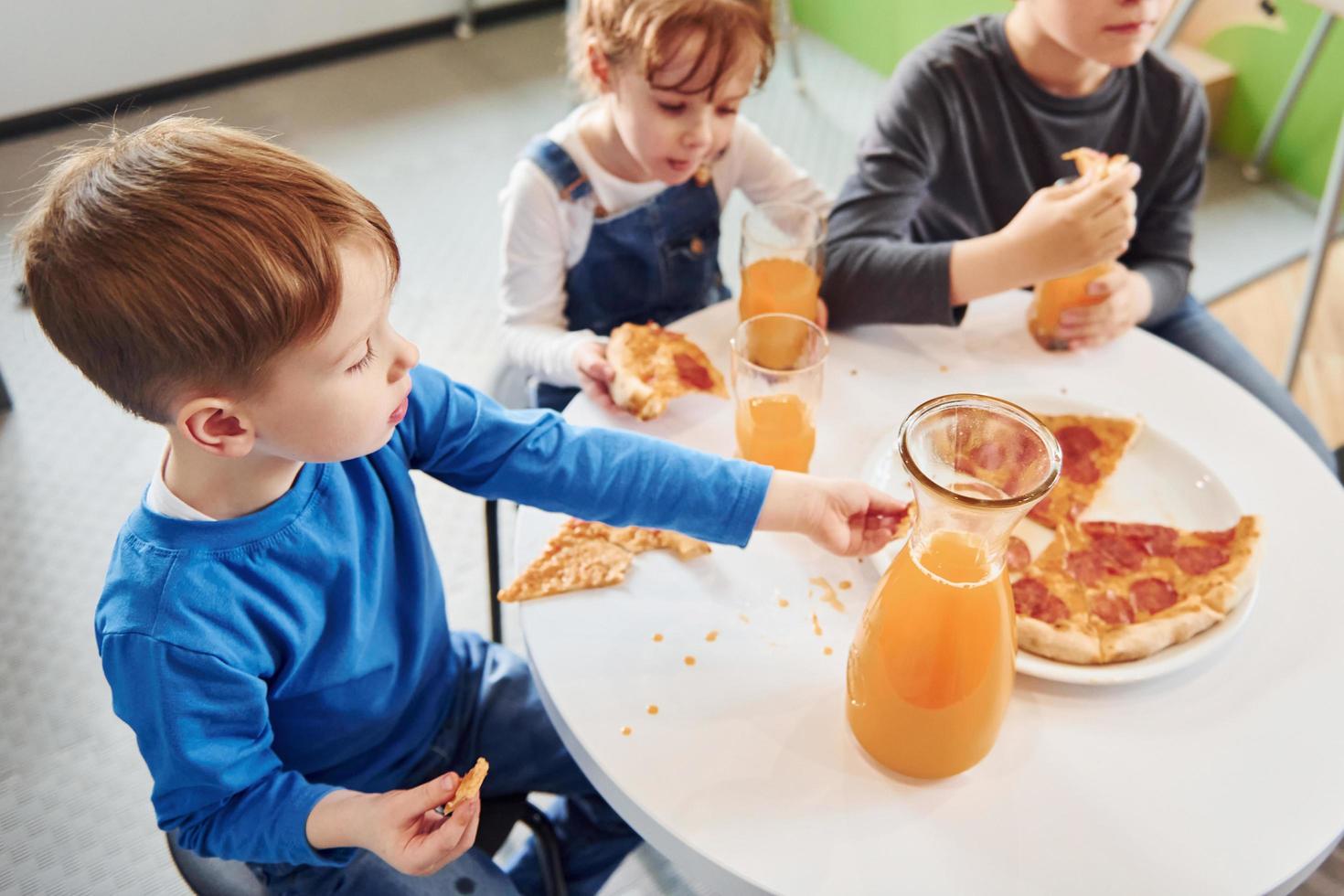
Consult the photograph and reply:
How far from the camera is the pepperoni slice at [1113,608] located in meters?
0.88

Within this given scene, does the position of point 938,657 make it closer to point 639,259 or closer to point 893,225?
point 893,225

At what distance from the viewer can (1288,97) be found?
248cm

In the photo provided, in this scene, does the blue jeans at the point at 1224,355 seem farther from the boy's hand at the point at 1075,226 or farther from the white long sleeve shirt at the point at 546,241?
the white long sleeve shirt at the point at 546,241

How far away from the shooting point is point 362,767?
38.4 inches

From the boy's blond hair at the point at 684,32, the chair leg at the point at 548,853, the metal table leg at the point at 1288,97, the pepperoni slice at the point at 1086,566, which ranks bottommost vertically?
the chair leg at the point at 548,853

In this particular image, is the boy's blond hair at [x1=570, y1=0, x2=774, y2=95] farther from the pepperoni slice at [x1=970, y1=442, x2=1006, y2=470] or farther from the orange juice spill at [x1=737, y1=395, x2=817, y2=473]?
the pepperoni slice at [x1=970, y1=442, x2=1006, y2=470]

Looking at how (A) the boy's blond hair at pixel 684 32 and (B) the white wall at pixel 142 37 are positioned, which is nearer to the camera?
(A) the boy's blond hair at pixel 684 32

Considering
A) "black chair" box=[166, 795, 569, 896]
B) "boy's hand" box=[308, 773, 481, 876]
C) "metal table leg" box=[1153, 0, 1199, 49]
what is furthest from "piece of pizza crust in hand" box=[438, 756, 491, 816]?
"metal table leg" box=[1153, 0, 1199, 49]

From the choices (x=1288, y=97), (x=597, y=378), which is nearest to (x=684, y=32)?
(x=597, y=378)

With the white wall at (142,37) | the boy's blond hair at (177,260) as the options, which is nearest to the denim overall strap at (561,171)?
the boy's blond hair at (177,260)

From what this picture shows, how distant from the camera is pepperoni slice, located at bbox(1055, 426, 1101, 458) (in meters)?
1.02

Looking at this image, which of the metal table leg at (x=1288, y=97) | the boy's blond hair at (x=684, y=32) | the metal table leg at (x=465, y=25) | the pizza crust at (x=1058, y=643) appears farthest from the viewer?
the metal table leg at (x=465, y=25)

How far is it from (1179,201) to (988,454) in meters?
0.86

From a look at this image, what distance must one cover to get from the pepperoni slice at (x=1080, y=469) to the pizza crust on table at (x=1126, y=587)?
54mm
